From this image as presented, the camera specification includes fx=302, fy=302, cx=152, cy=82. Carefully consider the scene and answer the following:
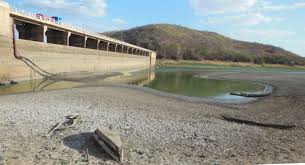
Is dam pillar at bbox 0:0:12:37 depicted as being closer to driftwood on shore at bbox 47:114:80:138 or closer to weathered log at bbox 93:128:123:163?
driftwood on shore at bbox 47:114:80:138

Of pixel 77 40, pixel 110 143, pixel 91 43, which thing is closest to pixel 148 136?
pixel 110 143

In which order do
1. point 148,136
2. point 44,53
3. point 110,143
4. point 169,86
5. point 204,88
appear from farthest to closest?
1. point 169,86
2. point 204,88
3. point 44,53
4. point 148,136
5. point 110,143

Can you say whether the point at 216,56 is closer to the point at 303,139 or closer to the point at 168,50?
the point at 168,50

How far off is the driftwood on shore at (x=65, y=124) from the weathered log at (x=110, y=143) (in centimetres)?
211

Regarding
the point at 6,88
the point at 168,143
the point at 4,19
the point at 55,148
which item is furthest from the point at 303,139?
the point at 4,19

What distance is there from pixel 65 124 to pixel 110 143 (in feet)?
13.1

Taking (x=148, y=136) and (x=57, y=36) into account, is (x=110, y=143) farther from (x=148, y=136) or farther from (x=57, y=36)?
(x=57, y=36)

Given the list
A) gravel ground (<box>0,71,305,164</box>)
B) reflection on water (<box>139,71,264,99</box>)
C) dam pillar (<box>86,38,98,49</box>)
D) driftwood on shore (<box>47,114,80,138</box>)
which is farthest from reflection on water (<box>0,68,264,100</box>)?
dam pillar (<box>86,38,98,49</box>)

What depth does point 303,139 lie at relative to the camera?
12.6 m

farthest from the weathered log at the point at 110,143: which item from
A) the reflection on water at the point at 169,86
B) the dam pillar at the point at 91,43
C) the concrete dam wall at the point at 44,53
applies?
the dam pillar at the point at 91,43

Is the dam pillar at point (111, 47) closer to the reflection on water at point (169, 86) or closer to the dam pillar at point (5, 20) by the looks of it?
the reflection on water at point (169, 86)

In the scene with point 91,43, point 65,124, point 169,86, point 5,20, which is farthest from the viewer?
point 91,43

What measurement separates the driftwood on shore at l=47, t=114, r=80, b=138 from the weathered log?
2105mm

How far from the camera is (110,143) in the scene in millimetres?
9523
